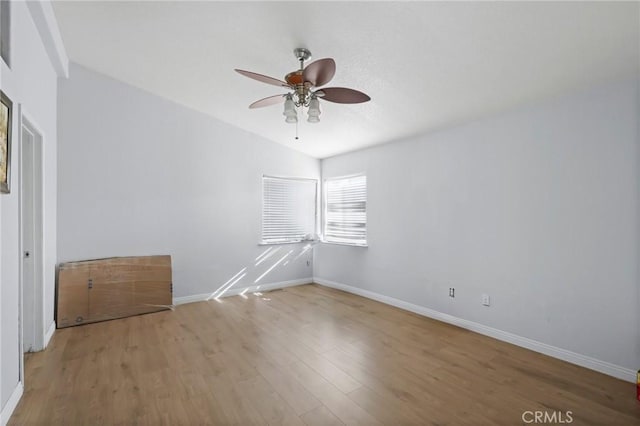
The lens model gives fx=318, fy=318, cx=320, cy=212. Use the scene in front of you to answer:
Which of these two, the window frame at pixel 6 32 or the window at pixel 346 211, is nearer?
the window frame at pixel 6 32

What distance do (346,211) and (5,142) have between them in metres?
4.24

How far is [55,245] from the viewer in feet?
12.3

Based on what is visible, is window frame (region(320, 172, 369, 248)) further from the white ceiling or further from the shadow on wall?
the white ceiling

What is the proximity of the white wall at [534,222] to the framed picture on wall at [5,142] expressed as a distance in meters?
3.93

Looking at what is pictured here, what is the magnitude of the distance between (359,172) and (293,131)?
1.23m

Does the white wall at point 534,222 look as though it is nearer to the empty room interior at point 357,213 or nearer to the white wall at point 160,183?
the empty room interior at point 357,213

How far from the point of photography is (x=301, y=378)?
2.52 meters

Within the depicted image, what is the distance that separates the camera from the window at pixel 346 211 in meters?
5.13

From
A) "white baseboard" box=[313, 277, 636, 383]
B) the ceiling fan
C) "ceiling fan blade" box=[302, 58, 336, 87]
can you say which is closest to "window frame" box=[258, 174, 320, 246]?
"white baseboard" box=[313, 277, 636, 383]

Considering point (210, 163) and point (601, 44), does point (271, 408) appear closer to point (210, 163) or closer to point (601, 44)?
point (601, 44)

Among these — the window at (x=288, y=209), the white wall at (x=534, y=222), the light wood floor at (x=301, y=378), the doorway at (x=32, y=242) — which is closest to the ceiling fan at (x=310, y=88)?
the white wall at (x=534, y=222)

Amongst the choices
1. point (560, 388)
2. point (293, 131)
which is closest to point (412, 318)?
point (560, 388)

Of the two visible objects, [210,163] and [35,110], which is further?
[210,163]

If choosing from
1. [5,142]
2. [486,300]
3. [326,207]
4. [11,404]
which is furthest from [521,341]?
[5,142]
